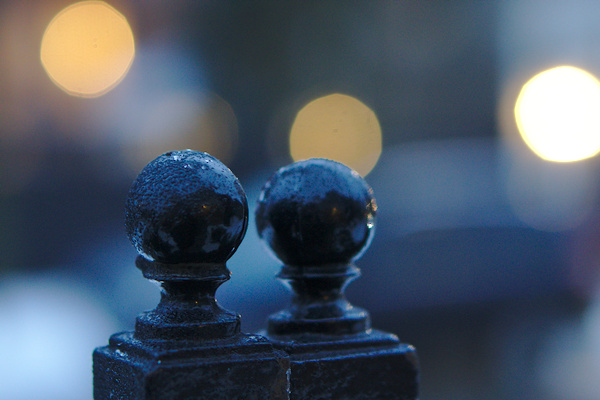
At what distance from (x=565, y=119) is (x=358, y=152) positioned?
7.43 m

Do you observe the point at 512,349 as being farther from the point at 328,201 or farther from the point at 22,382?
the point at 328,201

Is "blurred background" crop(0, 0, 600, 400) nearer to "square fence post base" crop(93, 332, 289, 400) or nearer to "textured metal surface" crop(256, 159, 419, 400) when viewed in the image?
"textured metal surface" crop(256, 159, 419, 400)

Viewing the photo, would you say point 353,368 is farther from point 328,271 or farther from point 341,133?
point 341,133

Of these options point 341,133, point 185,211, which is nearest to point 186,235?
point 185,211

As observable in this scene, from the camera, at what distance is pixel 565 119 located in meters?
16.5

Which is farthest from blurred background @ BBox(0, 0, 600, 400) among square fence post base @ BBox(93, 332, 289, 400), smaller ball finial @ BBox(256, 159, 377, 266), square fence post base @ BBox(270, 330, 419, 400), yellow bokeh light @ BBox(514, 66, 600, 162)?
square fence post base @ BBox(93, 332, 289, 400)

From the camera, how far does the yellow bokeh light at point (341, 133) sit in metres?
20.6

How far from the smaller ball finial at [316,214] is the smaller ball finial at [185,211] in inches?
10.4

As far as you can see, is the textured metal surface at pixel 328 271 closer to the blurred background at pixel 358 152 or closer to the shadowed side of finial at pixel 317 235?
the shadowed side of finial at pixel 317 235

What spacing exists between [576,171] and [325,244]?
16.0 meters

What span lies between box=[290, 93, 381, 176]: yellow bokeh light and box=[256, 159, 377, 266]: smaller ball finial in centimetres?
1782

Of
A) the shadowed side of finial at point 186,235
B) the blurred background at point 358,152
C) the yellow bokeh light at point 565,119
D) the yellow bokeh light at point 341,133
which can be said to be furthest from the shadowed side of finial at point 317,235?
the yellow bokeh light at point 341,133

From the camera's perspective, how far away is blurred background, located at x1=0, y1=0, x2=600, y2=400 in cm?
756

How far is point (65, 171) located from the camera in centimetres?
1612
